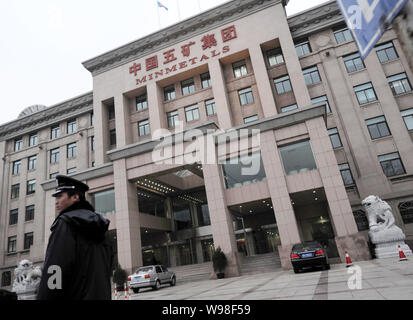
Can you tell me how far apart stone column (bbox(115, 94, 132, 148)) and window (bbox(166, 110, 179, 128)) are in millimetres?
4333

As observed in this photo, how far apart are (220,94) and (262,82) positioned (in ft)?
12.8

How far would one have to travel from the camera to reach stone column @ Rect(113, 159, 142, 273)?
→ 21141 millimetres

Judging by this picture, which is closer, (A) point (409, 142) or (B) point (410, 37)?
(B) point (410, 37)

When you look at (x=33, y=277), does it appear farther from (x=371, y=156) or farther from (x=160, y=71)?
(x=371, y=156)

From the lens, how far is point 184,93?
29281 mm

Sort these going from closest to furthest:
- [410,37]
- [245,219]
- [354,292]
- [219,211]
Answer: [410,37]
[354,292]
[219,211]
[245,219]

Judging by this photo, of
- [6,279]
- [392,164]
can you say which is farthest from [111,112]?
[392,164]

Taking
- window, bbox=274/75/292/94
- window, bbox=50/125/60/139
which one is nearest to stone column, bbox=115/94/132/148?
window, bbox=50/125/60/139

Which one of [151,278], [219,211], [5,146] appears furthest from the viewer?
[5,146]

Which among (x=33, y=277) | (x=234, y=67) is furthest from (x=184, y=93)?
(x=33, y=277)

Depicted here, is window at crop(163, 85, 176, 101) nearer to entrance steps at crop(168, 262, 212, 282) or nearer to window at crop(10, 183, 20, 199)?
entrance steps at crop(168, 262, 212, 282)

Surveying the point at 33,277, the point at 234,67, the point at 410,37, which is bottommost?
the point at 33,277

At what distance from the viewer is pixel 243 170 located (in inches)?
827

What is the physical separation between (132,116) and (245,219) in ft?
52.0
